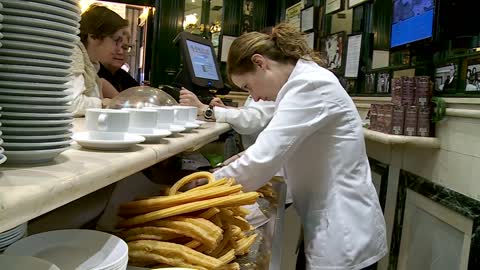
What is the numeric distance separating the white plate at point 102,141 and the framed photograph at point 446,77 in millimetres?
1664

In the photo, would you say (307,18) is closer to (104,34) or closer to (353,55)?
(353,55)

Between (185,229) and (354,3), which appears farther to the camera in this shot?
(354,3)

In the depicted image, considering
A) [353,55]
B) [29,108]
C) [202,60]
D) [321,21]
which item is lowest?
[29,108]

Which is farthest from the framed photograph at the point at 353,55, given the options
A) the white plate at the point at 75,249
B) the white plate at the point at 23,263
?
the white plate at the point at 23,263

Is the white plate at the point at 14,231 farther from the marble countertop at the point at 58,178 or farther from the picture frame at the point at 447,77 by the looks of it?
the picture frame at the point at 447,77

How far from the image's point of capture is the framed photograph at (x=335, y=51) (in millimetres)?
3469

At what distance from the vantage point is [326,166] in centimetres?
163

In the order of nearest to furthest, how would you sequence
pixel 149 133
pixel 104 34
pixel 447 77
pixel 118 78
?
pixel 149 133
pixel 447 77
pixel 104 34
pixel 118 78

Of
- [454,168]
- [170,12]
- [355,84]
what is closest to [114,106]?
[454,168]

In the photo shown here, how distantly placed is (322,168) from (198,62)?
53.9 inches

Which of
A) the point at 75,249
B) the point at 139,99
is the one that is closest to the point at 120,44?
the point at 139,99

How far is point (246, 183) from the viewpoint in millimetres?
1479

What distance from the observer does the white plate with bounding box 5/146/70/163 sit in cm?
60

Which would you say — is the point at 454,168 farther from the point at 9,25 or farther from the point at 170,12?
the point at 170,12
